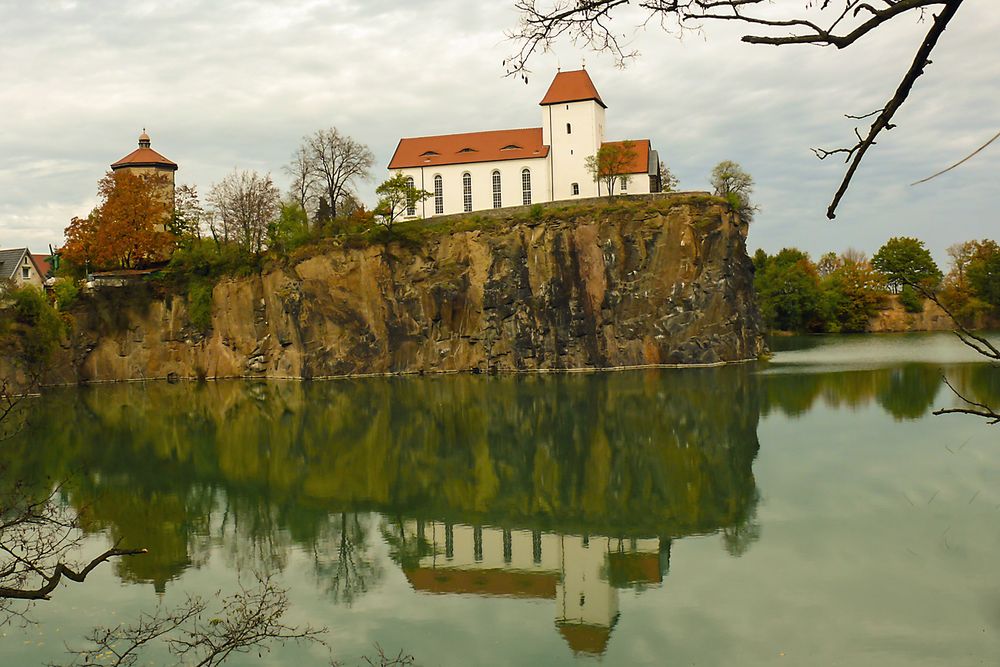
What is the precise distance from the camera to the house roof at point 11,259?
7819cm

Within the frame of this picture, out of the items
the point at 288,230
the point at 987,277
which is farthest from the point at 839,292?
the point at 288,230

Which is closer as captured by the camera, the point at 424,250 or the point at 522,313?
the point at 522,313

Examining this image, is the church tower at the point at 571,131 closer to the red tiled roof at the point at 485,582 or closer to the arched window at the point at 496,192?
the arched window at the point at 496,192

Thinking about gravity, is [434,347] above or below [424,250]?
below

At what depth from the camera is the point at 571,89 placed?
7338 cm

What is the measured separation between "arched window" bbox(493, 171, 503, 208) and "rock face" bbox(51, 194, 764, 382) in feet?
21.7

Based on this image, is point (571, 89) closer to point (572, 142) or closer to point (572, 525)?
point (572, 142)

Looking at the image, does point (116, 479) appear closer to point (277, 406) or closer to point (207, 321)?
point (277, 406)

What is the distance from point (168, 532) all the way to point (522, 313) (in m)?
44.4

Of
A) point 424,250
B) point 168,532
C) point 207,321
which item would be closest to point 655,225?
point 424,250

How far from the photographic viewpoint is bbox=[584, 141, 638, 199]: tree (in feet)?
229

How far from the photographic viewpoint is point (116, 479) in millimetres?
29109

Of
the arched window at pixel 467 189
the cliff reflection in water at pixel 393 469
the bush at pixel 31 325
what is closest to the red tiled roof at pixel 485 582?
the cliff reflection in water at pixel 393 469

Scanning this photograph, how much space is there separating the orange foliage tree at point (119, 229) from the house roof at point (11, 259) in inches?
214
